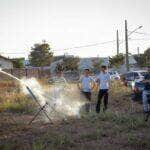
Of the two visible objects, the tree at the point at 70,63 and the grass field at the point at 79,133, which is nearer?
the grass field at the point at 79,133

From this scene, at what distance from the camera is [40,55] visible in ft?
255

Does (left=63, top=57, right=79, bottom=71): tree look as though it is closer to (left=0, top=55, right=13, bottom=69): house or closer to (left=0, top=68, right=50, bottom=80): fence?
(left=0, top=55, right=13, bottom=69): house

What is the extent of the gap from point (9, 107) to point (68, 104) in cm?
339

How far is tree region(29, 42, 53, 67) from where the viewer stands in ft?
255

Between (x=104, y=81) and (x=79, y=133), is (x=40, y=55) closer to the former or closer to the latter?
(x=104, y=81)

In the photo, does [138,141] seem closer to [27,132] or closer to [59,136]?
[59,136]

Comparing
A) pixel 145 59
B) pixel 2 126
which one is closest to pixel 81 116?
pixel 2 126

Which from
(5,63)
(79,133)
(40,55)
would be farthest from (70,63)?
(79,133)

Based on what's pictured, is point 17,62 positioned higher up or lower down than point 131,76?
higher up

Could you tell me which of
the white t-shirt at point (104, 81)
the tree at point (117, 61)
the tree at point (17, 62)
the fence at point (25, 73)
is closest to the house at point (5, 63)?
the tree at point (17, 62)

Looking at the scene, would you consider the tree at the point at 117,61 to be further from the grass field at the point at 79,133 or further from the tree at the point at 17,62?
the grass field at the point at 79,133

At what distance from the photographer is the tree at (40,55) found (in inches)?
3063

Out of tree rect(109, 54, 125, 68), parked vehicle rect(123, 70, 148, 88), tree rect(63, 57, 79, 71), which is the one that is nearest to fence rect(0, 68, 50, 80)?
tree rect(109, 54, 125, 68)

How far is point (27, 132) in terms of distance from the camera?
12477 millimetres
